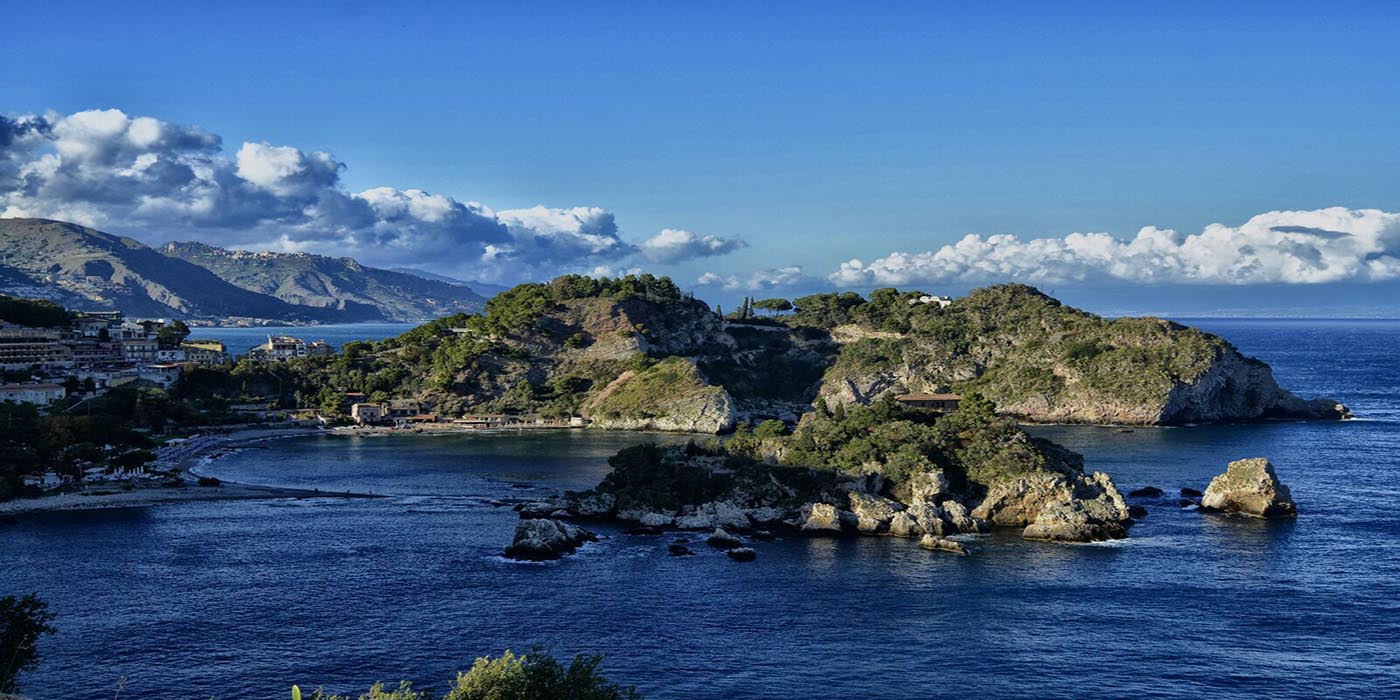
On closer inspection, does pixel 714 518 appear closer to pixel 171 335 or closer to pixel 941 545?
pixel 941 545

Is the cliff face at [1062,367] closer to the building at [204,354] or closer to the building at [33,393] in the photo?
the building at [33,393]

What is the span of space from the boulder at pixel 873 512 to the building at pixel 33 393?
266 ft

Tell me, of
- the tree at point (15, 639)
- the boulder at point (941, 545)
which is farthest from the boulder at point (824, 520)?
the tree at point (15, 639)

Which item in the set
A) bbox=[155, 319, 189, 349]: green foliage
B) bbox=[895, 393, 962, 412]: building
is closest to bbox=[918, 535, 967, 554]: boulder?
bbox=[895, 393, 962, 412]: building

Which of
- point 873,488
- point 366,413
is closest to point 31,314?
point 366,413

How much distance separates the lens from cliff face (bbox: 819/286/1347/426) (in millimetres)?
124000

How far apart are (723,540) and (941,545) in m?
11.5

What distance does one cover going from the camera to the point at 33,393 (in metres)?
105

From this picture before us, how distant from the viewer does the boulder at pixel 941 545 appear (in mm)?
57406

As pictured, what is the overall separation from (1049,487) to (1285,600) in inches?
669

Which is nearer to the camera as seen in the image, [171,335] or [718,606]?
[718,606]

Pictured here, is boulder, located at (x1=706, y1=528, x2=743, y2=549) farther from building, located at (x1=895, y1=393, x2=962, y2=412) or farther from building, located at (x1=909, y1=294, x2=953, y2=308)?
building, located at (x1=909, y1=294, x2=953, y2=308)

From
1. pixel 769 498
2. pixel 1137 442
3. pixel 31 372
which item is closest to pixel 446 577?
pixel 769 498

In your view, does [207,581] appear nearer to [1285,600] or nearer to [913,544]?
[913,544]
